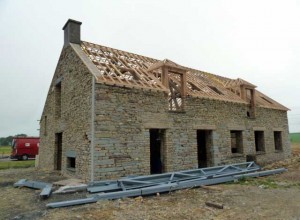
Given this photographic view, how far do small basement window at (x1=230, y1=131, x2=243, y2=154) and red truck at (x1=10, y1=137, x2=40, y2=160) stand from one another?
982 inches

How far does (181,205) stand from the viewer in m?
7.02

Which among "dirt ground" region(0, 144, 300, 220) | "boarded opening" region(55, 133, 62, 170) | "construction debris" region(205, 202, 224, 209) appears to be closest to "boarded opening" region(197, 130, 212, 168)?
"dirt ground" region(0, 144, 300, 220)

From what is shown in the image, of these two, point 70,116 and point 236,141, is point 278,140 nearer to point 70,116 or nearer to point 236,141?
point 236,141

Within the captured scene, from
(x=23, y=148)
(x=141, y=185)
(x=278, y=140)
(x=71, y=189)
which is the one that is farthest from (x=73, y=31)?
(x=23, y=148)

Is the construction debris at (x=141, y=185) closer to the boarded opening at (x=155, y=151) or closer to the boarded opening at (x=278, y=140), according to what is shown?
the boarded opening at (x=155, y=151)

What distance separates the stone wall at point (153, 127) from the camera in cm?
952

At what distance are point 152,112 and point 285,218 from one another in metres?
Answer: 6.51

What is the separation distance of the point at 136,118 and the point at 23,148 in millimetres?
24938

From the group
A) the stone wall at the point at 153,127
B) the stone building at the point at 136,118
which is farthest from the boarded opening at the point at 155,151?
the stone wall at the point at 153,127

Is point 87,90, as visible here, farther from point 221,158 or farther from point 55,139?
point 221,158

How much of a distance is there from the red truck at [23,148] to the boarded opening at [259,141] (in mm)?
25822

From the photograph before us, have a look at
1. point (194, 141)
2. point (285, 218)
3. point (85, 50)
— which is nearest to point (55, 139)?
point (85, 50)

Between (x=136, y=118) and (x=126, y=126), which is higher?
(x=136, y=118)

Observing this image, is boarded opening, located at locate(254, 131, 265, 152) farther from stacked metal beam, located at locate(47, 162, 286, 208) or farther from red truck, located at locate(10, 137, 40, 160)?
red truck, located at locate(10, 137, 40, 160)
